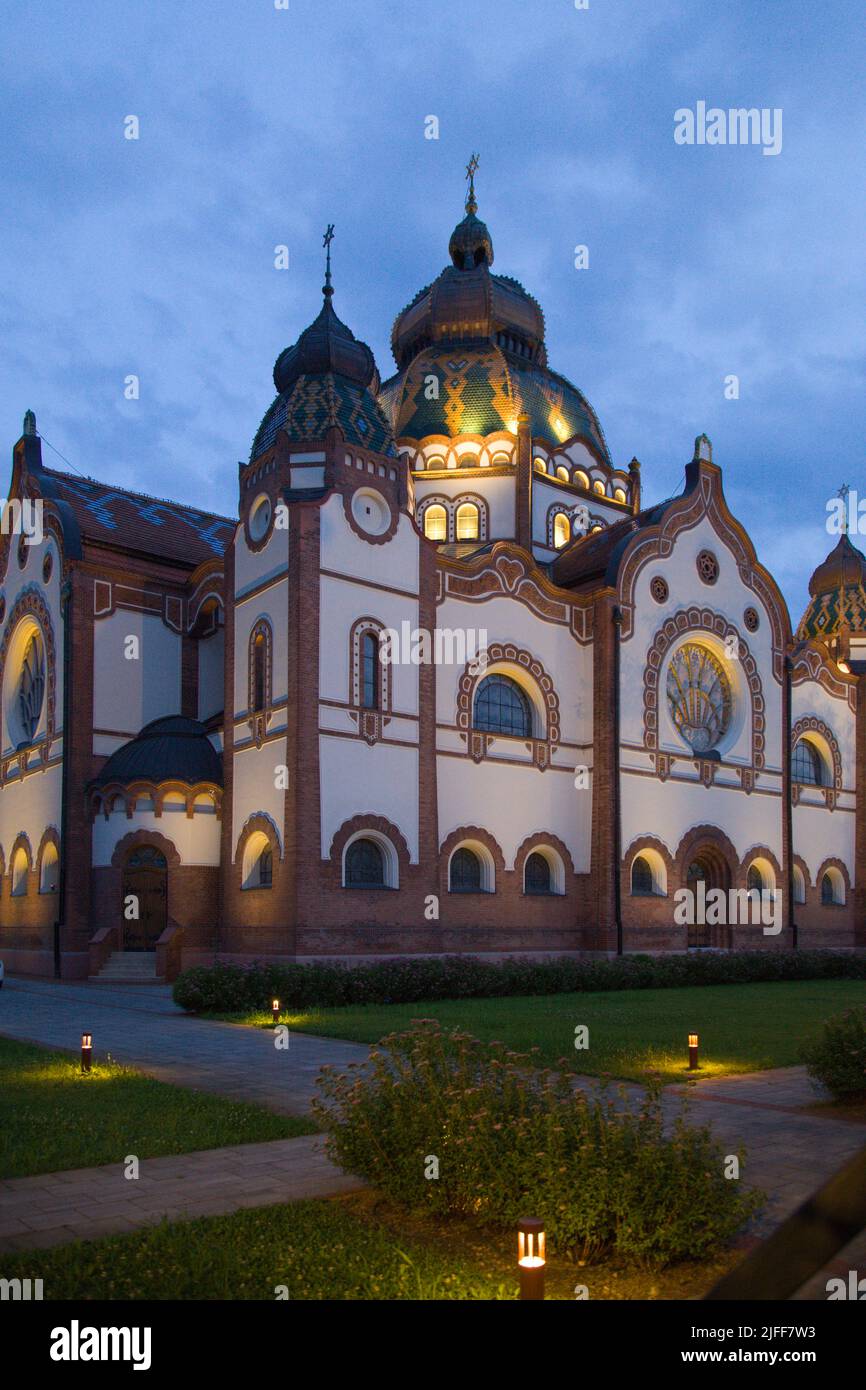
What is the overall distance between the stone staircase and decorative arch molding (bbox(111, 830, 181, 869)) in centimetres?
224

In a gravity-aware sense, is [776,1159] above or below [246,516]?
below

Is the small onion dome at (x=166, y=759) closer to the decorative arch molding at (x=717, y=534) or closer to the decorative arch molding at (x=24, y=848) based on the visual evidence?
the decorative arch molding at (x=24, y=848)

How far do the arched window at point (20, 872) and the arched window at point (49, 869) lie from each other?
63.4 inches

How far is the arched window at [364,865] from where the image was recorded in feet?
87.9

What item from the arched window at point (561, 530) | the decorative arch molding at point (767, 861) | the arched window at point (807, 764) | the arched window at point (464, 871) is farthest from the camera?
the arched window at point (807, 764)

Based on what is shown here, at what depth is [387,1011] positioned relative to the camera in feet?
65.9

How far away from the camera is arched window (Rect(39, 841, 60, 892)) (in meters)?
31.8

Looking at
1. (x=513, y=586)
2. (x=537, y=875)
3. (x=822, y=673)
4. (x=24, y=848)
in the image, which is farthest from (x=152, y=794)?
(x=822, y=673)

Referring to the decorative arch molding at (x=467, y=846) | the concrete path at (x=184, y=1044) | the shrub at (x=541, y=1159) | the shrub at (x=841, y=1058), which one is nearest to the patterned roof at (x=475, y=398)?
the decorative arch molding at (x=467, y=846)

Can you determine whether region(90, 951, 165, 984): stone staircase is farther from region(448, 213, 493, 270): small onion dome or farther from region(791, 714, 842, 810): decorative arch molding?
Result: region(448, 213, 493, 270): small onion dome

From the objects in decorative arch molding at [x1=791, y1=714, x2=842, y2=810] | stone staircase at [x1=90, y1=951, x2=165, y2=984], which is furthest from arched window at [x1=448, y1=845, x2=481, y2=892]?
decorative arch molding at [x1=791, y1=714, x2=842, y2=810]

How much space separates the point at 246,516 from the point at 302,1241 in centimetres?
2426

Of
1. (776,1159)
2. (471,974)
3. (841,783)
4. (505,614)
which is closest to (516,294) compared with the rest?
(505,614)
